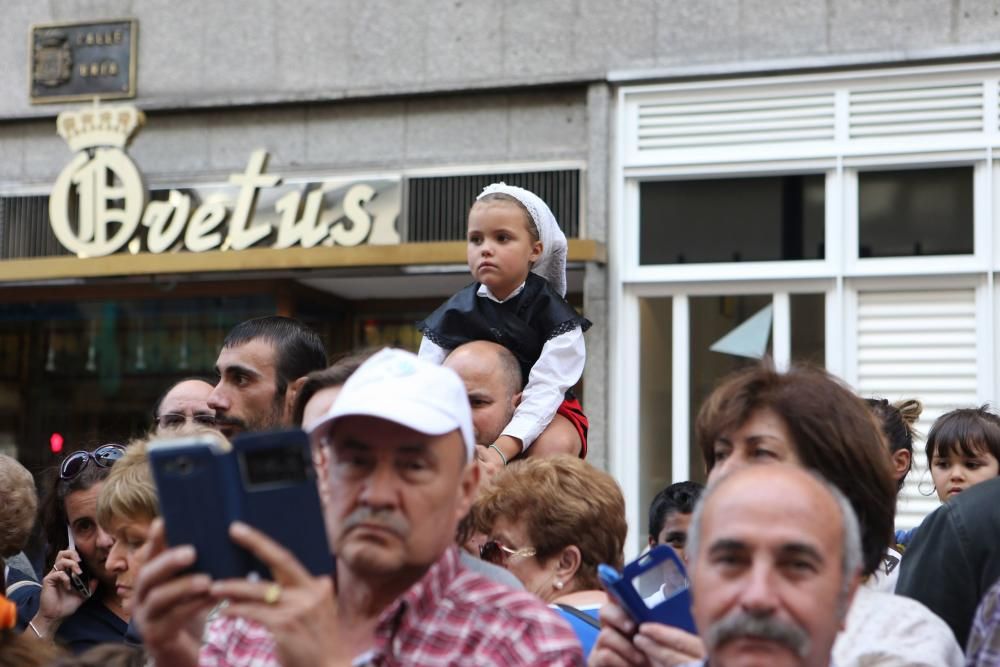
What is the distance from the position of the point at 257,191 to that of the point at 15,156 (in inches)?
98.8

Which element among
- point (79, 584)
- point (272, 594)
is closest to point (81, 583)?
point (79, 584)

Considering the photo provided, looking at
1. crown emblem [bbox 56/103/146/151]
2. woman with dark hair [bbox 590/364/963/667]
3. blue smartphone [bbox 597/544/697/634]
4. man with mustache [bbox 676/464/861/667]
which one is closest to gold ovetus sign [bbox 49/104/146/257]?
crown emblem [bbox 56/103/146/151]

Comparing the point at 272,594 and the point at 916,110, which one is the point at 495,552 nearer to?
the point at 272,594

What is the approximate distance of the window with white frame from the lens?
1057 centimetres

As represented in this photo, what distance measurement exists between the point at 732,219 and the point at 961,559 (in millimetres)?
7410

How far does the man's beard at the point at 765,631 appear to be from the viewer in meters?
2.55

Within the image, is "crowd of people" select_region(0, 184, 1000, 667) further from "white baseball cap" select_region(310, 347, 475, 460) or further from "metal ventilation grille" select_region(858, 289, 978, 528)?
"metal ventilation grille" select_region(858, 289, 978, 528)

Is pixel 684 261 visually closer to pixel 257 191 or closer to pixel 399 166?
pixel 399 166

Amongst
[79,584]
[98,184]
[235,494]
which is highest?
[98,184]

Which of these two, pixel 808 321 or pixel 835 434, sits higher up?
pixel 808 321

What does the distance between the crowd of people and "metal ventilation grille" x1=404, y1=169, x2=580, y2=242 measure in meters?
6.41

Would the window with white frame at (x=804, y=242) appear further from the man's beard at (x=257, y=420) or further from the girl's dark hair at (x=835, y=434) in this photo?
the girl's dark hair at (x=835, y=434)

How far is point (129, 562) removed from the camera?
439 centimetres

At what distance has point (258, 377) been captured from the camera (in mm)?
4992
